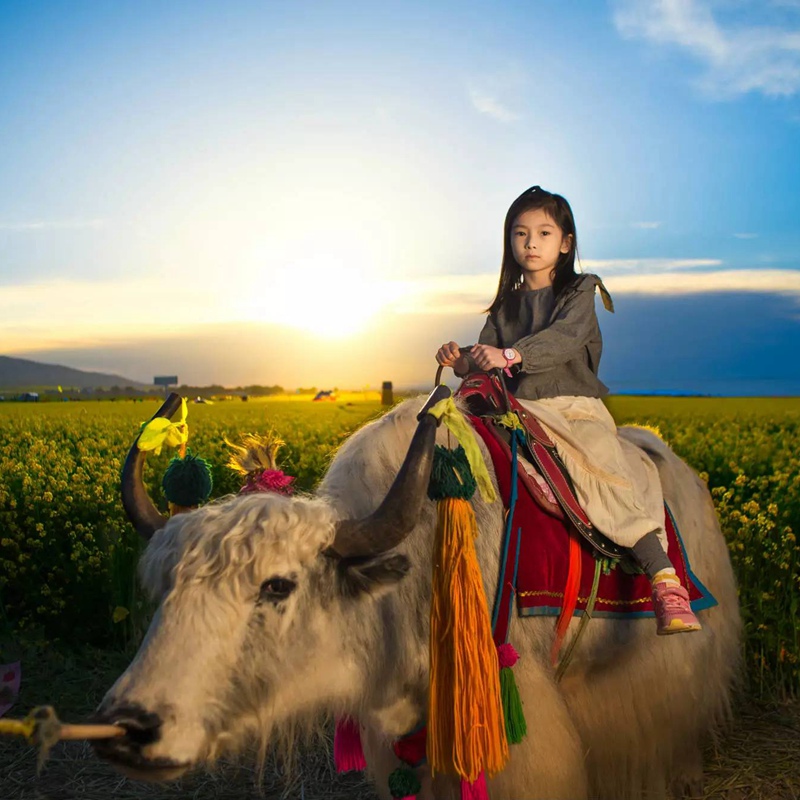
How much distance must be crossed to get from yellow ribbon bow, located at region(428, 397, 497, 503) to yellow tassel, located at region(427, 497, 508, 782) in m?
0.14

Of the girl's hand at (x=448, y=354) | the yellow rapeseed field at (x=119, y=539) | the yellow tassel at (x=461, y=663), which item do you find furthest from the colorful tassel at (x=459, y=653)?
the yellow rapeseed field at (x=119, y=539)

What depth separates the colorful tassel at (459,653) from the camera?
2.75 meters

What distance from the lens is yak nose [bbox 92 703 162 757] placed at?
227 cm

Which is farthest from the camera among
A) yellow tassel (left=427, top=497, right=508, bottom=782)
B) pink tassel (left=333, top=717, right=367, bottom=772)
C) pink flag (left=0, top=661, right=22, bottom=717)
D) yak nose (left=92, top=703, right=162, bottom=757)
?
pink flag (left=0, top=661, right=22, bottom=717)

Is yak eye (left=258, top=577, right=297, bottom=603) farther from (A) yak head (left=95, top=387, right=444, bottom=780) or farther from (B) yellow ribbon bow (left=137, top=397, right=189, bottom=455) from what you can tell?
(B) yellow ribbon bow (left=137, top=397, right=189, bottom=455)

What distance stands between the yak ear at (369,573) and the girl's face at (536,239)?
5.41ft

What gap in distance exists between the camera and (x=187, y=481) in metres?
3.10

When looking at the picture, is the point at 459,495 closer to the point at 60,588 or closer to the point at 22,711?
the point at 22,711

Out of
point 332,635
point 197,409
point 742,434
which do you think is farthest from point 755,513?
point 197,409

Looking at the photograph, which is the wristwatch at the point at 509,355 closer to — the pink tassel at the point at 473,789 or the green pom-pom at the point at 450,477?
the green pom-pom at the point at 450,477

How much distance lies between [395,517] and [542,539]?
80 centimetres

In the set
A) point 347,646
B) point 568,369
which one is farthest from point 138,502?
point 568,369

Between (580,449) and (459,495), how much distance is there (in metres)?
0.83

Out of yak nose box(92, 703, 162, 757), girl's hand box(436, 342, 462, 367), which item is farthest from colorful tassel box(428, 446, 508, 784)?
yak nose box(92, 703, 162, 757)
